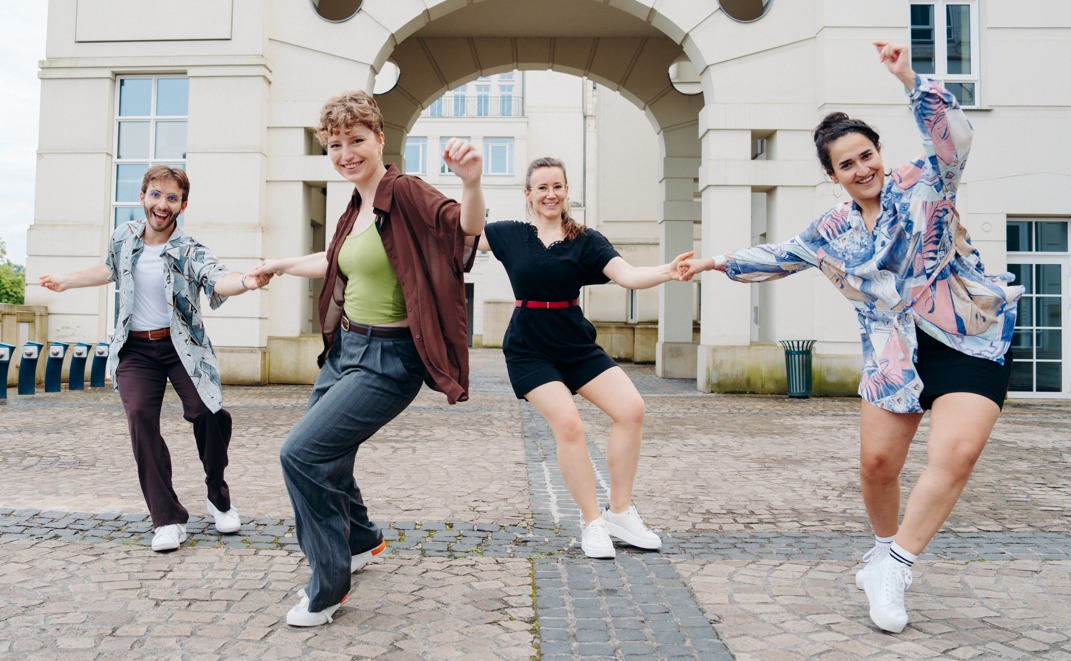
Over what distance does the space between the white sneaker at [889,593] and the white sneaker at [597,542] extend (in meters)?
1.16

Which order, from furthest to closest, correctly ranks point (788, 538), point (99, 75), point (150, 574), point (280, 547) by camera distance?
point (99, 75) < point (788, 538) < point (280, 547) < point (150, 574)

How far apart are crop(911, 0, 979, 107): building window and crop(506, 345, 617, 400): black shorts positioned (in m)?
10.8

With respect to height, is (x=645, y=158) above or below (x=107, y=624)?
above

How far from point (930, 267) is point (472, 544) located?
241 centimetres

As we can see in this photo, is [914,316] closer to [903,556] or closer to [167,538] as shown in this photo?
[903,556]

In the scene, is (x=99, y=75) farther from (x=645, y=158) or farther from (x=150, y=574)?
(x=645, y=158)

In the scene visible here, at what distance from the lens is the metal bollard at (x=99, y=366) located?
40.0 ft

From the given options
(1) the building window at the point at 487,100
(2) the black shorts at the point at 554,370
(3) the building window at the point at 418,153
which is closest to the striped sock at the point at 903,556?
(2) the black shorts at the point at 554,370

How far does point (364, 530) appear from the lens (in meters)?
3.46

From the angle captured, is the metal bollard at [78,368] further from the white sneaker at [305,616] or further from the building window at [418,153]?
the building window at [418,153]

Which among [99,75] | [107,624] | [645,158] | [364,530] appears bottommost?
[107,624]

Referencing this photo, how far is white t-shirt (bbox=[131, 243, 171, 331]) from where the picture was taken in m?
4.05

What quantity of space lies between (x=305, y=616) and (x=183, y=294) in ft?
6.43

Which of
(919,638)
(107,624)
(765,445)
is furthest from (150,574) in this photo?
(765,445)
